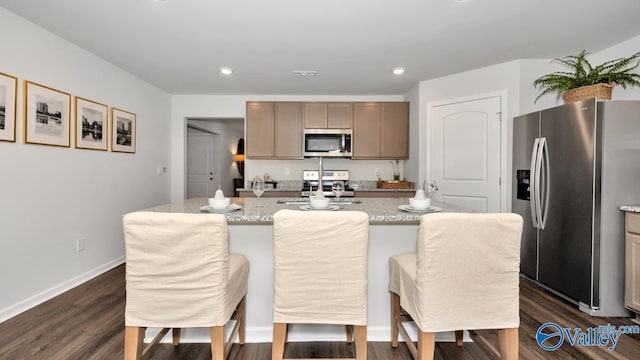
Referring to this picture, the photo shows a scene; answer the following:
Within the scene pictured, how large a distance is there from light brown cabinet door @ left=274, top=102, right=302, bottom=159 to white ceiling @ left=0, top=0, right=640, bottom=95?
837 millimetres

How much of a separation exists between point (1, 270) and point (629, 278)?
4539 mm

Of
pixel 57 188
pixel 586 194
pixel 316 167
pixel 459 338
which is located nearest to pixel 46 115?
pixel 57 188

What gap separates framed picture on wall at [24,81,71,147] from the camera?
8.19 feet

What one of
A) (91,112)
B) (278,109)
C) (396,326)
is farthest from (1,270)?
(278,109)

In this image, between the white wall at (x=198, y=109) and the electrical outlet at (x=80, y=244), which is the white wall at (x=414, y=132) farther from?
the electrical outlet at (x=80, y=244)

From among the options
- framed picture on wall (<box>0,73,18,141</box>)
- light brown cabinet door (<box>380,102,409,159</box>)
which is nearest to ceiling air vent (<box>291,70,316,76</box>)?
light brown cabinet door (<box>380,102,409,159</box>)

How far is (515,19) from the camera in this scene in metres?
2.46

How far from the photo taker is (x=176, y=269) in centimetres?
140

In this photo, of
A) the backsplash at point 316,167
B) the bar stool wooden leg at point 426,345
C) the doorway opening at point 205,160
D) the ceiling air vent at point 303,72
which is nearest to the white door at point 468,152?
the backsplash at point 316,167

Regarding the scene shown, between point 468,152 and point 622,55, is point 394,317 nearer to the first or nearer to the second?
point 468,152

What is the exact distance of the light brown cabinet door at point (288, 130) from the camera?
184 inches

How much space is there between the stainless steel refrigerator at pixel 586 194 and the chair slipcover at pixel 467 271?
4.89 feet

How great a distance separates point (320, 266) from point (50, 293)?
2674 millimetres

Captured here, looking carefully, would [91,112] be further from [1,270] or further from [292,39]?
[292,39]
